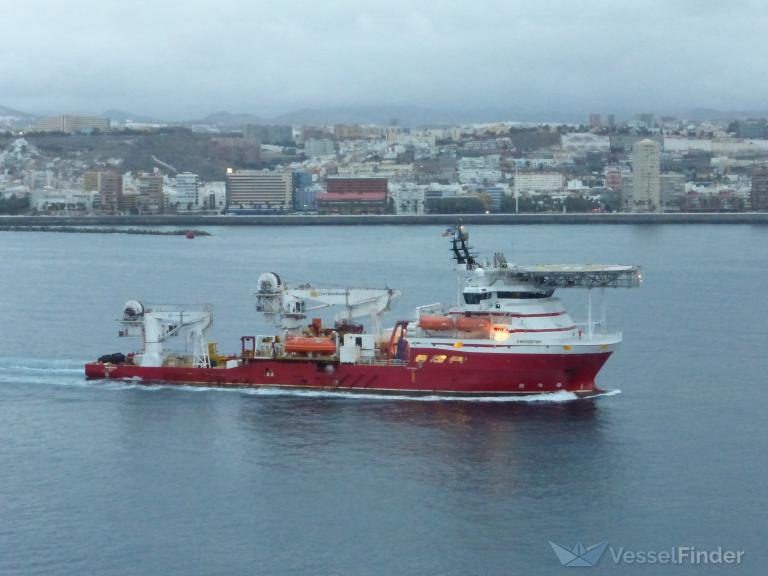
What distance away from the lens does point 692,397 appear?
87.9 ft

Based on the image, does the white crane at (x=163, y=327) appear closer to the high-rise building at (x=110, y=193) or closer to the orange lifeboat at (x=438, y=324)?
the orange lifeboat at (x=438, y=324)

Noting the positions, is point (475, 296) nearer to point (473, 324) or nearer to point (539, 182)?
point (473, 324)

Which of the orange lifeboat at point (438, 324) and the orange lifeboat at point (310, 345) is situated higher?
the orange lifeboat at point (438, 324)

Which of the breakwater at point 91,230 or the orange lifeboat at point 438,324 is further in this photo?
the breakwater at point 91,230

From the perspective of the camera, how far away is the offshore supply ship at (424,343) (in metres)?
26.5

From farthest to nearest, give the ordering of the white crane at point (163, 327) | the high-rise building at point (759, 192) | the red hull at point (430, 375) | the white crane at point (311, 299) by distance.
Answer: the high-rise building at point (759, 192)
the white crane at point (163, 327)
the white crane at point (311, 299)
the red hull at point (430, 375)

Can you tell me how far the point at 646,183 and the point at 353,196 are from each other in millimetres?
24566

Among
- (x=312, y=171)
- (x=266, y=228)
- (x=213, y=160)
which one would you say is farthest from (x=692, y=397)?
(x=213, y=160)

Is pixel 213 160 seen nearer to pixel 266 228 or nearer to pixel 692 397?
pixel 266 228

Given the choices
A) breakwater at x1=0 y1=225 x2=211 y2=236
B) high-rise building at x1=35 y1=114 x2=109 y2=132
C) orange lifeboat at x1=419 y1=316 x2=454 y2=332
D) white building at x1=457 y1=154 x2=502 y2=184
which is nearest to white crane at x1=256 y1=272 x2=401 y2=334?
orange lifeboat at x1=419 y1=316 x2=454 y2=332

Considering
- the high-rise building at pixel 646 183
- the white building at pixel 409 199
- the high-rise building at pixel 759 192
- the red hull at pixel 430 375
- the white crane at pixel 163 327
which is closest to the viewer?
the red hull at pixel 430 375

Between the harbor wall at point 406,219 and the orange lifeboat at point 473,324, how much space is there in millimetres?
76815

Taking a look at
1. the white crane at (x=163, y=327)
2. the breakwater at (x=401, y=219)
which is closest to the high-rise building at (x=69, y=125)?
the breakwater at (x=401, y=219)

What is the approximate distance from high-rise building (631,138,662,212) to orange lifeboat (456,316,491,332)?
90.7m
